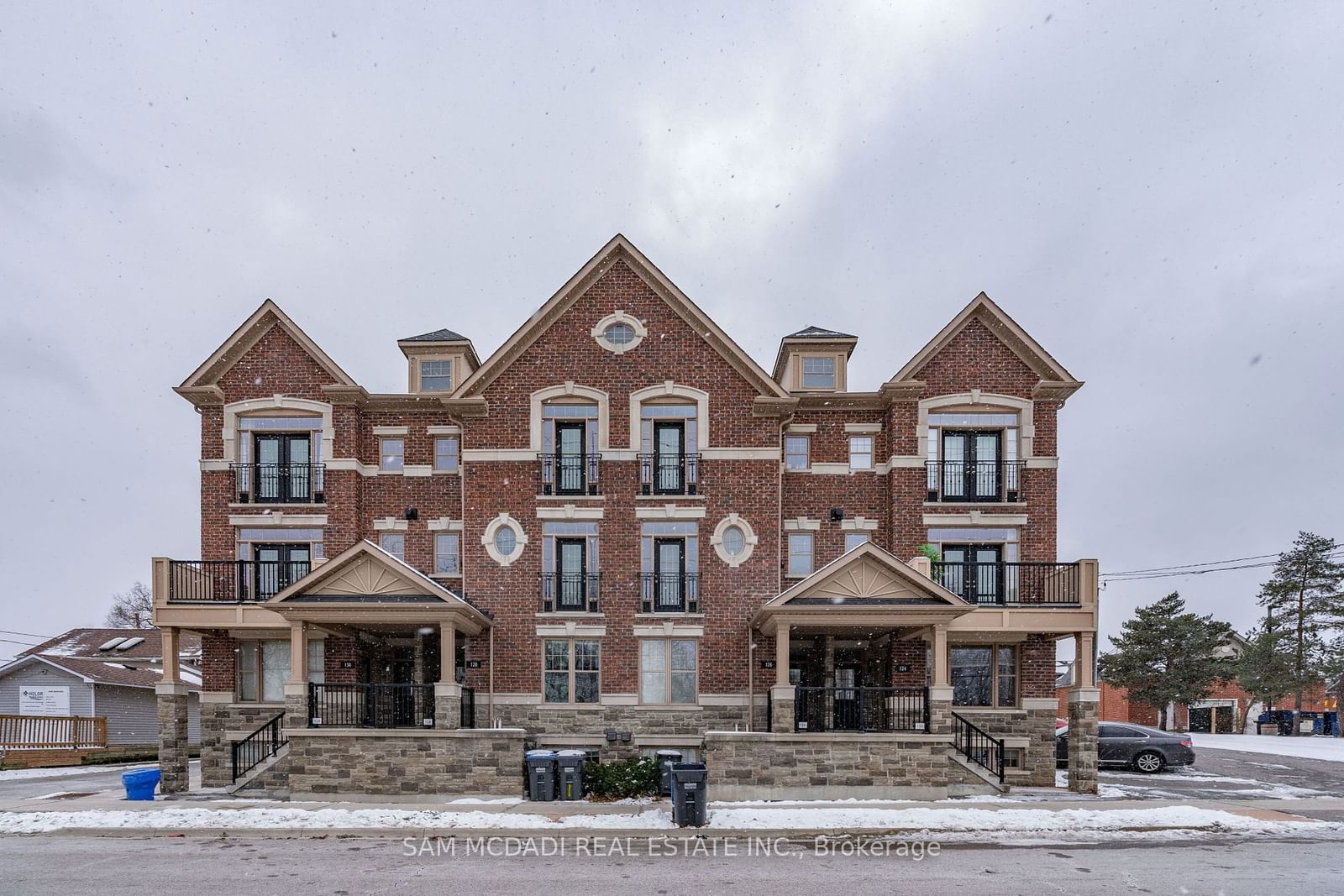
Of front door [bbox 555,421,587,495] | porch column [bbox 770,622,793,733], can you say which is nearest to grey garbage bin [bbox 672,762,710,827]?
porch column [bbox 770,622,793,733]

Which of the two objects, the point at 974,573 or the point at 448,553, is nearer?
the point at 974,573

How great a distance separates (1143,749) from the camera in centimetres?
2334

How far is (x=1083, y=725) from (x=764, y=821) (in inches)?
329

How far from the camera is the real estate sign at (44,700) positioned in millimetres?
30375

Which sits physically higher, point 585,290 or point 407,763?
A: point 585,290

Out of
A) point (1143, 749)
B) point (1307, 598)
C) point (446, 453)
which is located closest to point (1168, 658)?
point (1307, 598)

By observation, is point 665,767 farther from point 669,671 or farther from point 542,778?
point 669,671

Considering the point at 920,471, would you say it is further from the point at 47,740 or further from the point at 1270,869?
the point at 47,740

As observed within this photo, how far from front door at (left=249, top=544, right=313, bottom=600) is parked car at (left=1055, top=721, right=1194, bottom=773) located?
65.3ft

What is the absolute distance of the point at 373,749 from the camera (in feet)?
53.3

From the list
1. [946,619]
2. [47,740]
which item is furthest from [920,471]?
[47,740]

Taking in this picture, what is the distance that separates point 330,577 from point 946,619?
483 inches

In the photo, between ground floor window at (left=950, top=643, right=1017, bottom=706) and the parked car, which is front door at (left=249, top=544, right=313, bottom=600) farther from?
the parked car

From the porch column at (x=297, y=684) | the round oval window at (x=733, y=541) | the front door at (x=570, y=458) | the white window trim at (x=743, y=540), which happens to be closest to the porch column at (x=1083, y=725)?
the white window trim at (x=743, y=540)
